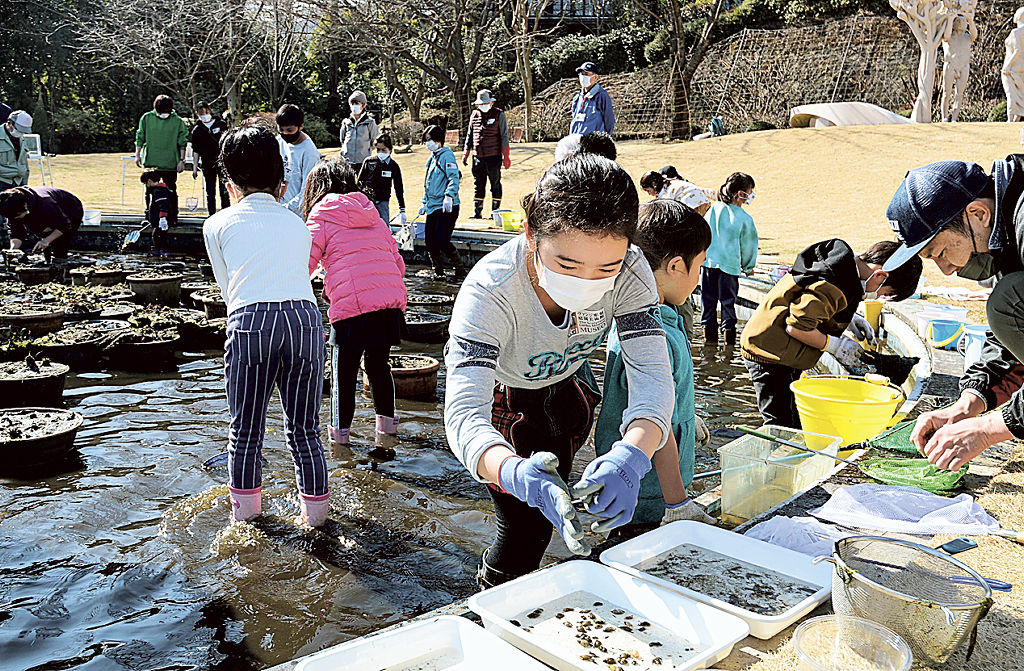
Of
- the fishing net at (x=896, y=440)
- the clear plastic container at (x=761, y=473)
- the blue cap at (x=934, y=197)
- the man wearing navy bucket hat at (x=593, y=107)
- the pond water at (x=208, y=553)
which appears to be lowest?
the pond water at (x=208, y=553)

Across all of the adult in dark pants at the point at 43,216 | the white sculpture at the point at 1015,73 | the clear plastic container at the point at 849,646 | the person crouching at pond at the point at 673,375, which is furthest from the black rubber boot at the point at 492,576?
the white sculpture at the point at 1015,73

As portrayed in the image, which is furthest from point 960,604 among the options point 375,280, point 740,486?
point 375,280

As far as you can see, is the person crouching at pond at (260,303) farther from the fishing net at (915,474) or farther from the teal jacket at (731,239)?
the teal jacket at (731,239)

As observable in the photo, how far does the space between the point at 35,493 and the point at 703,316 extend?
227 inches

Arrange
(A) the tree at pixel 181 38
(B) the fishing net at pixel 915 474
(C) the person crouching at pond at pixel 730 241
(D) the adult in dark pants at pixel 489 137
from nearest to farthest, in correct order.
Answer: (B) the fishing net at pixel 915 474
(C) the person crouching at pond at pixel 730 241
(D) the adult in dark pants at pixel 489 137
(A) the tree at pixel 181 38

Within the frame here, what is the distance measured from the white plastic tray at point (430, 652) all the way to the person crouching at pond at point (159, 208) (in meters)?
12.1

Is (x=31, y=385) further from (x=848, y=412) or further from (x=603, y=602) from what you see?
(x=848, y=412)

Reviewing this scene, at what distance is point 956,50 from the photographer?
19.1m

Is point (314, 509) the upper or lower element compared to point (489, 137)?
lower

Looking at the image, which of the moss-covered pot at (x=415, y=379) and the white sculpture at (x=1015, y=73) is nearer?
the moss-covered pot at (x=415, y=379)

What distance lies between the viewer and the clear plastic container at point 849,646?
5.53 ft

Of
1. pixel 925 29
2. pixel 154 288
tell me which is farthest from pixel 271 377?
pixel 925 29

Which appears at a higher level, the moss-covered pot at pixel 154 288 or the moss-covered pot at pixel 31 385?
the moss-covered pot at pixel 154 288

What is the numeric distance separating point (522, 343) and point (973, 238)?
1.35 meters
